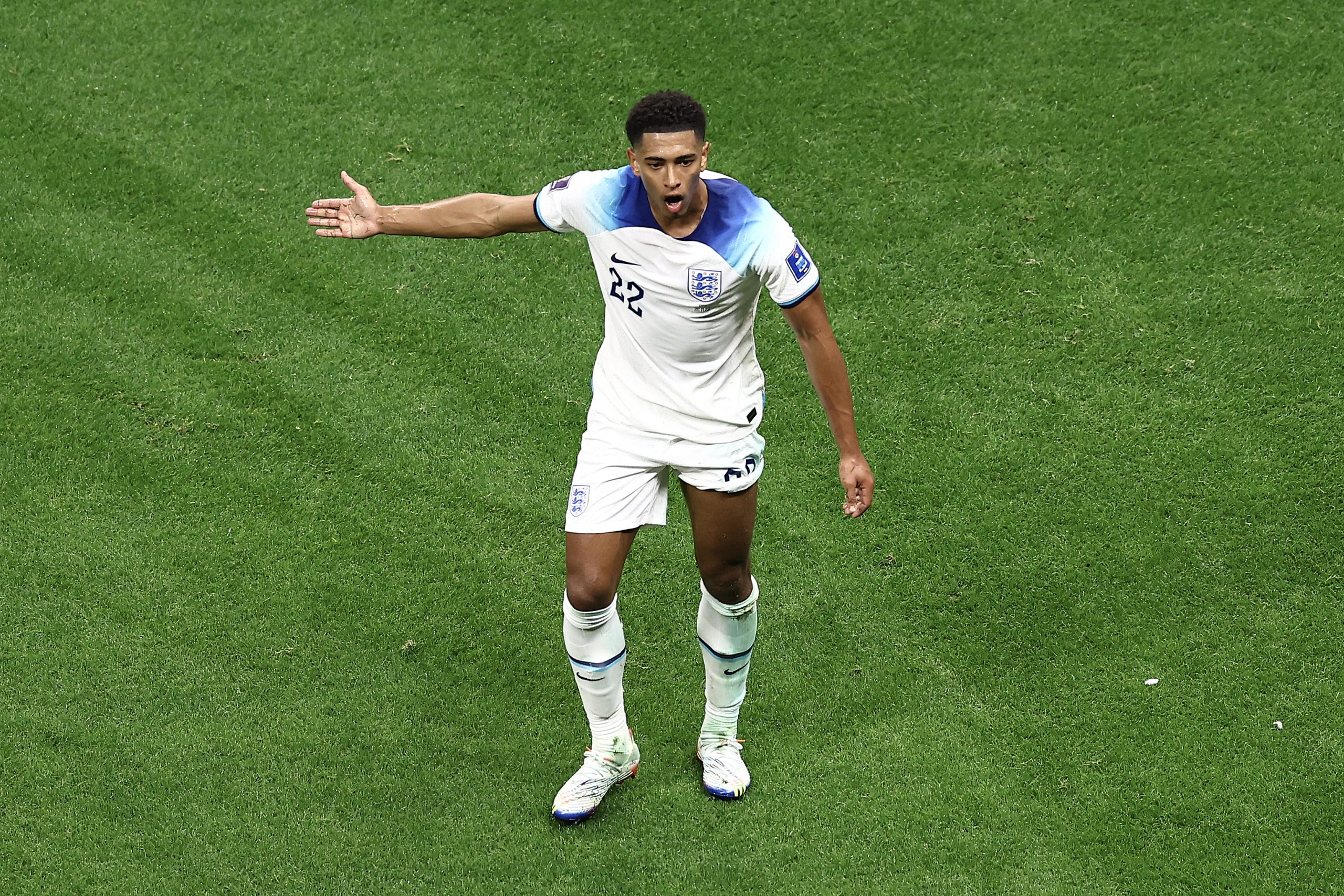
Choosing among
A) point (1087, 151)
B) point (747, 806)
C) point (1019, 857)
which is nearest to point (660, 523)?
point (747, 806)

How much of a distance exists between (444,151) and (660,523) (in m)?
3.47

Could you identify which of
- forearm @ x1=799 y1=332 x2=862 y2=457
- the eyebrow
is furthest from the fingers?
the eyebrow

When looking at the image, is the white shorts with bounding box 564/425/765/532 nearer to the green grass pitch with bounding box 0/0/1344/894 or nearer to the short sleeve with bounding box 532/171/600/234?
A: the short sleeve with bounding box 532/171/600/234

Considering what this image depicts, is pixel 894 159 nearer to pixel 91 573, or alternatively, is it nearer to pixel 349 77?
pixel 349 77

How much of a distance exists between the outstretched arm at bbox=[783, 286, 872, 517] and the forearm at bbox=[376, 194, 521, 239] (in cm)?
99

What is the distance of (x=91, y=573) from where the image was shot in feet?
18.9

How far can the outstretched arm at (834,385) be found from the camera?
4.43 metres

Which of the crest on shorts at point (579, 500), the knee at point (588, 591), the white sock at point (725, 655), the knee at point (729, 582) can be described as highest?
the crest on shorts at point (579, 500)

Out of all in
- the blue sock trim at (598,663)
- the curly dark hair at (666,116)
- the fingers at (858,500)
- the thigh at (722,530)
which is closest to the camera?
the curly dark hair at (666,116)

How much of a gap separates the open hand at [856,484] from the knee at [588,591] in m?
0.79

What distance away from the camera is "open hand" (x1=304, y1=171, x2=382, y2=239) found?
469cm

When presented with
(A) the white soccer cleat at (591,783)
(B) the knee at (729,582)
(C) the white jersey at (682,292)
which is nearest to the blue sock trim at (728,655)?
(B) the knee at (729,582)

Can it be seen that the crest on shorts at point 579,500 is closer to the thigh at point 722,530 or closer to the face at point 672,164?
the thigh at point 722,530

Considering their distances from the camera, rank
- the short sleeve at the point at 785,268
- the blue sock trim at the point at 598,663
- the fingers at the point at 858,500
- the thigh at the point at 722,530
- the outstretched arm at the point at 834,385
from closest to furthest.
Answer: the short sleeve at the point at 785,268, the outstretched arm at the point at 834,385, the fingers at the point at 858,500, the thigh at the point at 722,530, the blue sock trim at the point at 598,663
